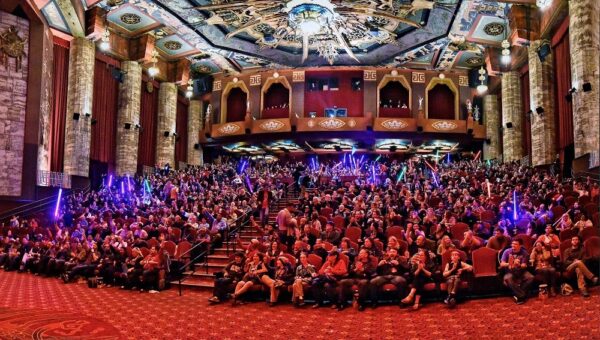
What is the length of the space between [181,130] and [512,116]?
1766cm

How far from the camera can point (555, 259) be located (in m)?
7.55

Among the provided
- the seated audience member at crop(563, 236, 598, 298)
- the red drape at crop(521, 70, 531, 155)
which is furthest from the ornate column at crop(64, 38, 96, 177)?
the red drape at crop(521, 70, 531, 155)

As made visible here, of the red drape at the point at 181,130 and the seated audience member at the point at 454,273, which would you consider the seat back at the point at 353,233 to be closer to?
the seated audience member at the point at 454,273

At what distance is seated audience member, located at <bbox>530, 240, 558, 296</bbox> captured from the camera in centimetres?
722

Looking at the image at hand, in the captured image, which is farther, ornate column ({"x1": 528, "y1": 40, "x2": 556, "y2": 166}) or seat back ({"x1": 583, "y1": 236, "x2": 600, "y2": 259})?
ornate column ({"x1": 528, "y1": 40, "x2": 556, "y2": 166})

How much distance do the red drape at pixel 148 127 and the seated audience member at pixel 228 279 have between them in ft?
52.9

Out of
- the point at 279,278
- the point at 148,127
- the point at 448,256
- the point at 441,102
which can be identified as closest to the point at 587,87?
the point at 448,256

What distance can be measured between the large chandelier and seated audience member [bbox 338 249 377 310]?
12.1 metres

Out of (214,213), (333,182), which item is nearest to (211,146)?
(333,182)

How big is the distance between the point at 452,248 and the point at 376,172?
11.0 meters

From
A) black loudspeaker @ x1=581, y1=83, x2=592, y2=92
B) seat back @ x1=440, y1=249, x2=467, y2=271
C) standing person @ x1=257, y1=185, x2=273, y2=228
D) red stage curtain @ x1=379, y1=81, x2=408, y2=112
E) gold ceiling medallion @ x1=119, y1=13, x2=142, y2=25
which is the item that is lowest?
seat back @ x1=440, y1=249, x2=467, y2=271

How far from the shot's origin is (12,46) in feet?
51.3

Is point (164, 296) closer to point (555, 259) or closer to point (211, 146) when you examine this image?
point (555, 259)

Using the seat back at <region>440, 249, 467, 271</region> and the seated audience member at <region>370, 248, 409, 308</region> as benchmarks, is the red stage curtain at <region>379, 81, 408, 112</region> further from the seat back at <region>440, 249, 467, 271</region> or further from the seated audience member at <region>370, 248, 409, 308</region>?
the seated audience member at <region>370, 248, 409, 308</region>
